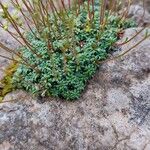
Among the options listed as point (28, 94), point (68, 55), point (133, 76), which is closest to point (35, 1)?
point (68, 55)

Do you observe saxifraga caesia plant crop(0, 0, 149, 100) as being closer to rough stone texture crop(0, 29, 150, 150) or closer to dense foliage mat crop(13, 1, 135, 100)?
dense foliage mat crop(13, 1, 135, 100)

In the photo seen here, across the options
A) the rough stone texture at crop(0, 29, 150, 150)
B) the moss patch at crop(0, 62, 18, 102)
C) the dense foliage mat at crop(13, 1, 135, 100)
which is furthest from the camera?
the moss patch at crop(0, 62, 18, 102)

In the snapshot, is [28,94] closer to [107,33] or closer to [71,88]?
[71,88]

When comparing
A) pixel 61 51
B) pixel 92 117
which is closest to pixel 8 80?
pixel 61 51

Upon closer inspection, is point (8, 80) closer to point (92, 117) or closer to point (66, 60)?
point (66, 60)

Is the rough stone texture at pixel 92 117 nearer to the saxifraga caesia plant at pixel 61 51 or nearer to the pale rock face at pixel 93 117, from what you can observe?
the pale rock face at pixel 93 117

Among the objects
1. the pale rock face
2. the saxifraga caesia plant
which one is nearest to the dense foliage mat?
the saxifraga caesia plant

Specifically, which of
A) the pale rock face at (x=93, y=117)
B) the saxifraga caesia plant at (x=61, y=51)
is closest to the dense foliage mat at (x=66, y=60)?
the saxifraga caesia plant at (x=61, y=51)

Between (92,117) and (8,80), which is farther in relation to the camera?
(8,80)
